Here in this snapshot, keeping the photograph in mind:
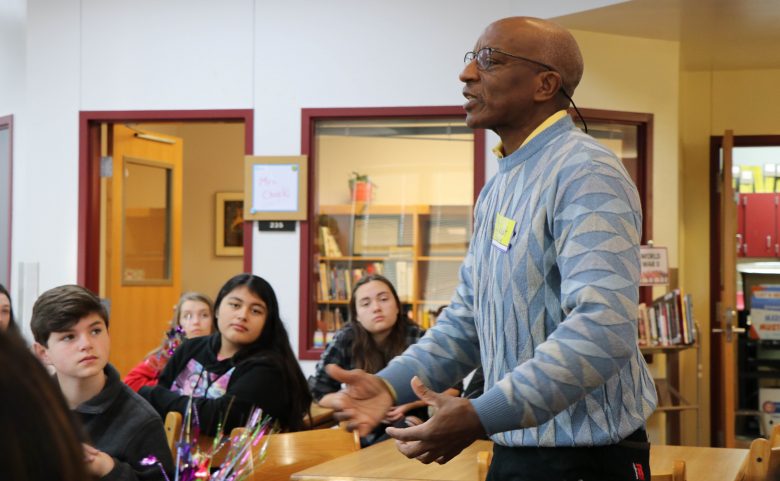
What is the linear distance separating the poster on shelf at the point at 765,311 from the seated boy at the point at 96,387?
7.42m

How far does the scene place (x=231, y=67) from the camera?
6.89 metres

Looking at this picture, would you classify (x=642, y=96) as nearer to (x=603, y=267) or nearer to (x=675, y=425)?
(x=675, y=425)

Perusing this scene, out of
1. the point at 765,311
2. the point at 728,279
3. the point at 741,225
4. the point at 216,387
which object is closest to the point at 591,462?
the point at 216,387

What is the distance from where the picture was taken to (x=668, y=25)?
21.6 feet

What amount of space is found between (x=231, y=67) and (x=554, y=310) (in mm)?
5506

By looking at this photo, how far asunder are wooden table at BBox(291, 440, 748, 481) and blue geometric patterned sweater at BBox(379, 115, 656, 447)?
131 centimetres

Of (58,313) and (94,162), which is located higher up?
(94,162)

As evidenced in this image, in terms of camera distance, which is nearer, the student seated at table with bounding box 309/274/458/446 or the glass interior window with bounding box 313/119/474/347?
the student seated at table with bounding box 309/274/458/446

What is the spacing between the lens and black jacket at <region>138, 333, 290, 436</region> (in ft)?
13.4

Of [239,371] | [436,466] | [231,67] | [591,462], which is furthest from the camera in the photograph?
[231,67]

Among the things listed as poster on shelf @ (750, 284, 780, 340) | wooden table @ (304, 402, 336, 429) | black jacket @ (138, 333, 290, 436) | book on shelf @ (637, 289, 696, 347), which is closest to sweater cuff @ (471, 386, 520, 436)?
black jacket @ (138, 333, 290, 436)

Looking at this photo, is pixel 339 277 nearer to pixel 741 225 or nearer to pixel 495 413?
pixel 741 225

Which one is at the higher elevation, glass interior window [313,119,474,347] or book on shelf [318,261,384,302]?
glass interior window [313,119,474,347]

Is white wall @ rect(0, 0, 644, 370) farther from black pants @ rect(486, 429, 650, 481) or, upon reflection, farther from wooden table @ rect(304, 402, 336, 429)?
black pants @ rect(486, 429, 650, 481)
